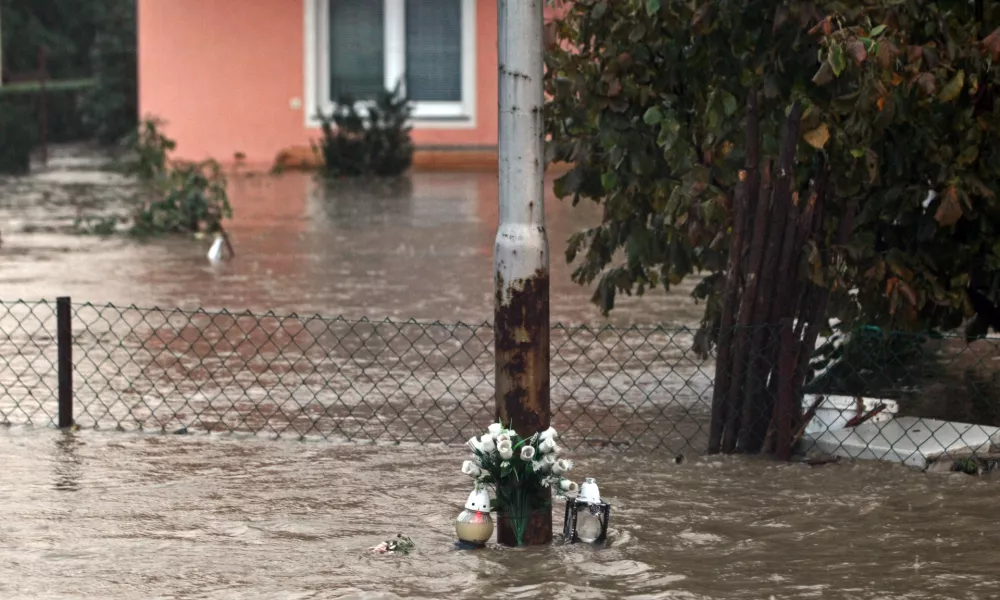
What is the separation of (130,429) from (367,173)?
16515 millimetres

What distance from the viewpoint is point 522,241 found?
5.91m

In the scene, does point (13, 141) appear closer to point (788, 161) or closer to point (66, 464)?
point (66, 464)

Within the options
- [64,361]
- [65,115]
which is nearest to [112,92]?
[65,115]

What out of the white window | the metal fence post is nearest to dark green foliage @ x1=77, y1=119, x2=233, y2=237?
the metal fence post

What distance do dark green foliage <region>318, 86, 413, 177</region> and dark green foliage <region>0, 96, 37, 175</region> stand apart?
4557mm

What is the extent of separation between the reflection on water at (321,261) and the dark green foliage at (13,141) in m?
3.04

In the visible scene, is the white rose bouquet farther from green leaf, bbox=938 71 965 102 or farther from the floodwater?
the floodwater

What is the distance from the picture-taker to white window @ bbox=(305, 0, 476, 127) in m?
26.4

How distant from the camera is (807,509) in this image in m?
6.68

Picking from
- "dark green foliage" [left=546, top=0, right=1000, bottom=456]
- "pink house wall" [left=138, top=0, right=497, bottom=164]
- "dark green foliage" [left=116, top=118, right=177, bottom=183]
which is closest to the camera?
"dark green foliage" [left=546, top=0, right=1000, bottom=456]

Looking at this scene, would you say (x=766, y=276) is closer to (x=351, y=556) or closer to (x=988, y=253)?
(x=988, y=253)

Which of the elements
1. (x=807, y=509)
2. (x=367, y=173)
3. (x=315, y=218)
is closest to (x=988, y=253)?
(x=807, y=509)

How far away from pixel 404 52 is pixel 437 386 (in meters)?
17.9

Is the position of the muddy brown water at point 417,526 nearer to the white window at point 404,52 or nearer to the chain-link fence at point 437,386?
the chain-link fence at point 437,386
